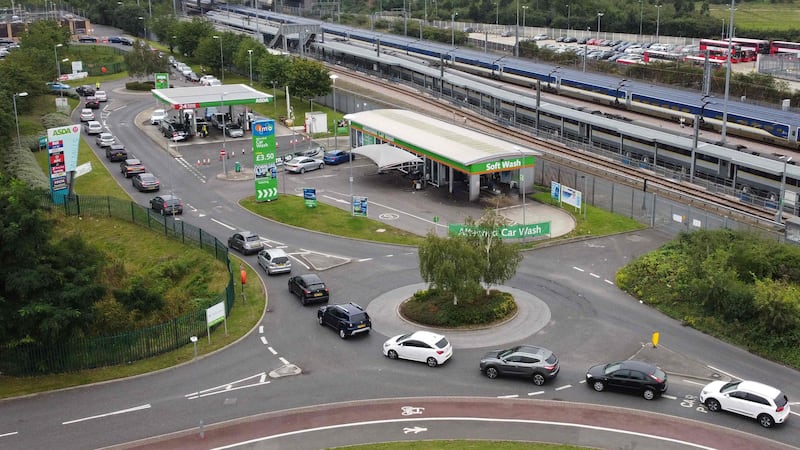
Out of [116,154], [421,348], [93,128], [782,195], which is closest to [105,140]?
[116,154]

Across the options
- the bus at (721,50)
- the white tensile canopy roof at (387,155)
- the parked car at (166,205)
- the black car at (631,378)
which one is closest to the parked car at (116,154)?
the parked car at (166,205)

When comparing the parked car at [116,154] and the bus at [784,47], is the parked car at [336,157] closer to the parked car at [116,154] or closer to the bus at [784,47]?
the parked car at [116,154]

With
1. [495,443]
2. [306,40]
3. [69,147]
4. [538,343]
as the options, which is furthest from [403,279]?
[306,40]

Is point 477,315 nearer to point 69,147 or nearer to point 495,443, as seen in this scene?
point 495,443

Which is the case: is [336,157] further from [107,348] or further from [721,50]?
[721,50]

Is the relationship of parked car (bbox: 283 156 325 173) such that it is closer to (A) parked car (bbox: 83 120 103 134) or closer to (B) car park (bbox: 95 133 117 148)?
(B) car park (bbox: 95 133 117 148)
